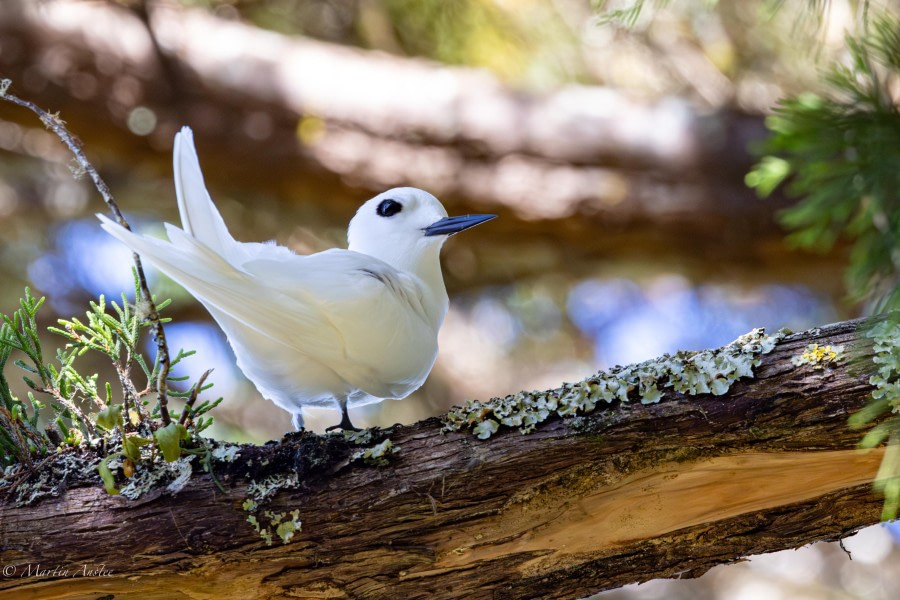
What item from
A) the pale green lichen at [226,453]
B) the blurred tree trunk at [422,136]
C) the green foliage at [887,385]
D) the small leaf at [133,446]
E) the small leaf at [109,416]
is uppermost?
the blurred tree trunk at [422,136]

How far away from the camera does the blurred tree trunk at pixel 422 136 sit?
164 inches

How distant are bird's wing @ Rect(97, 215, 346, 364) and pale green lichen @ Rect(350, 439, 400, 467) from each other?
40 cm

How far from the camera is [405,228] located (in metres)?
2.65

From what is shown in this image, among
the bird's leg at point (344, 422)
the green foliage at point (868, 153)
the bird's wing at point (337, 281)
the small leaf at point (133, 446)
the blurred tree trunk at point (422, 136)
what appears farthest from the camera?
the blurred tree trunk at point (422, 136)

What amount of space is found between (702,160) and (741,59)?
3.04 ft

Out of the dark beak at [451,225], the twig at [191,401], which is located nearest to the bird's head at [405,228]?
the dark beak at [451,225]

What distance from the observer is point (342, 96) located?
4332mm

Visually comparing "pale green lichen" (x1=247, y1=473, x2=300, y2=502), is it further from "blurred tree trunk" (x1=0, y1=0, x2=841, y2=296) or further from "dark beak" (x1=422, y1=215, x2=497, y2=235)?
"blurred tree trunk" (x1=0, y1=0, x2=841, y2=296)

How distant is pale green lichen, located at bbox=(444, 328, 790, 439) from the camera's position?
75.9 inches

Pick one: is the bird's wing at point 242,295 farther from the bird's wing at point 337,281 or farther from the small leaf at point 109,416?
the small leaf at point 109,416

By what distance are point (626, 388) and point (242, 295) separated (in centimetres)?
94

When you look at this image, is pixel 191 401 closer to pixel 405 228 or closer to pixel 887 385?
pixel 405 228

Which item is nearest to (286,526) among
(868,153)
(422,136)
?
(868,153)

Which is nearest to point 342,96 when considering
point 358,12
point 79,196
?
point 358,12
